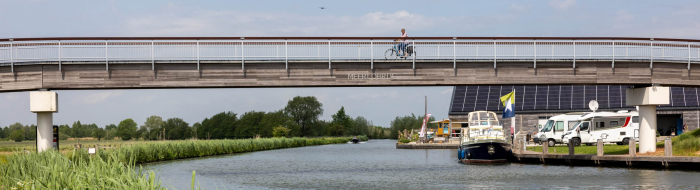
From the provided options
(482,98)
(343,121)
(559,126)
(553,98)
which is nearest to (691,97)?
(553,98)

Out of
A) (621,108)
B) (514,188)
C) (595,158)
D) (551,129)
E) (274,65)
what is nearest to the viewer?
(514,188)

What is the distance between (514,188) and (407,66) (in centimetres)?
791

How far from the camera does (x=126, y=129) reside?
508 feet

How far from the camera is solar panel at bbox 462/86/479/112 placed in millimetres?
61084

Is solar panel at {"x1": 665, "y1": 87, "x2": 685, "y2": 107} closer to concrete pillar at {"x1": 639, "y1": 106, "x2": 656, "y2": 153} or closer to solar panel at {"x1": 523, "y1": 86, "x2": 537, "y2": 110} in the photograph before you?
solar panel at {"x1": 523, "y1": 86, "x2": 537, "y2": 110}

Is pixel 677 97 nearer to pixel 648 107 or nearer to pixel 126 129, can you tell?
pixel 648 107

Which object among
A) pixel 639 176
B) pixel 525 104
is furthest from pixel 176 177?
pixel 525 104

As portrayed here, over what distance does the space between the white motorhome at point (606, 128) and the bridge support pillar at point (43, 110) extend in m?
33.0

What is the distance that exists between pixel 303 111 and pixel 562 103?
302ft

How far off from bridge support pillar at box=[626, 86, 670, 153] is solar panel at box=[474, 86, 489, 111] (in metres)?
29.6

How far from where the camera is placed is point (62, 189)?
40.5 feet

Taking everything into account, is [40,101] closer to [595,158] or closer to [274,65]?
[274,65]

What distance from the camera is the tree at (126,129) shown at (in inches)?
5773

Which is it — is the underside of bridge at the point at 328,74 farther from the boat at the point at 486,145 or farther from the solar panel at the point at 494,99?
the solar panel at the point at 494,99
